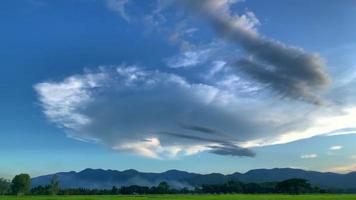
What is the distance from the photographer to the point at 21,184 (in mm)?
172875

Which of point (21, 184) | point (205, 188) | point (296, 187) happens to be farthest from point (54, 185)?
point (296, 187)

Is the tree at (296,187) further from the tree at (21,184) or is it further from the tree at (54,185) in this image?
the tree at (21,184)

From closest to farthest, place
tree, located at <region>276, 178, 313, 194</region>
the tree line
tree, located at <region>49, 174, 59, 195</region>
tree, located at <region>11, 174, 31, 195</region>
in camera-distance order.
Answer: tree, located at <region>276, 178, 313, 194</region> → the tree line → tree, located at <region>11, 174, 31, 195</region> → tree, located at <region>49, 174, 59, 195</region>

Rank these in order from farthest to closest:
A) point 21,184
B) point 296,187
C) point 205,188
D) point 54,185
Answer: point 205,188 → point 54,185 → point 21,184 → point 296,187

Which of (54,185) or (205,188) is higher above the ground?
(54,185)

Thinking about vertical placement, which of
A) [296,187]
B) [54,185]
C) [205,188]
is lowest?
[296,187]

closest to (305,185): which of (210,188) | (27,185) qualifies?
(210,188)

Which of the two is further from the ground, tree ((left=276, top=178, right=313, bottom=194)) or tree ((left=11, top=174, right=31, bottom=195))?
tree ((left=11, top=174, right=31, bottom=195))

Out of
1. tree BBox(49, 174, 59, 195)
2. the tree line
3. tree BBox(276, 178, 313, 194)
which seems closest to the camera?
tree BBox(276, 178, 313, 194)

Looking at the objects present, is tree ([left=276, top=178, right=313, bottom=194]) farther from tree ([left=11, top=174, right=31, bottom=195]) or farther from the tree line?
tree ([left=11, top=174, right=31, bottom=195])

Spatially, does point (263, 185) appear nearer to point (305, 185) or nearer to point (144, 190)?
point (305, 185)

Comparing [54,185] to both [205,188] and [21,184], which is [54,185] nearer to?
[21,184]

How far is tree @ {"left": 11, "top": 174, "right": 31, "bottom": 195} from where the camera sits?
173 metres

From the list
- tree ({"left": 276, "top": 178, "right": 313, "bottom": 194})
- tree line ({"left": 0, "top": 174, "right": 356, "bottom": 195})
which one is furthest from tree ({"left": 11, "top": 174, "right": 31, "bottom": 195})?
tree ({"left": 276, "top": 178, "right": 313, "bottom": 194})
